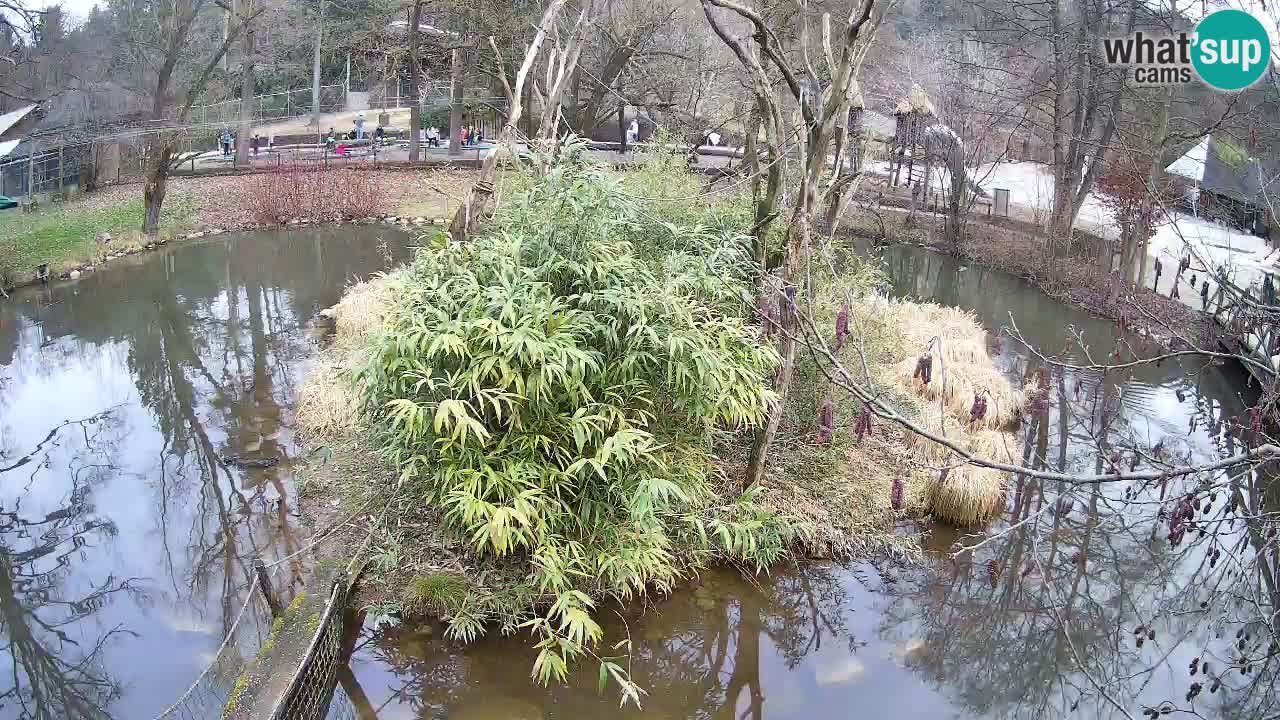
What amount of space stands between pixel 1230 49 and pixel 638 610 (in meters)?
7.35

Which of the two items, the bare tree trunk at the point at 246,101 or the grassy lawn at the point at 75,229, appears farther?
the bare tree trunk at the point at 246,101

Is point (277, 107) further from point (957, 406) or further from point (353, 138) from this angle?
point (957, 406)

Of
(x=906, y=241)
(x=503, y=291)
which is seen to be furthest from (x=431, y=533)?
(x=906, y=241)

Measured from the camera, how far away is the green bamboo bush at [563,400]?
513 centimetres

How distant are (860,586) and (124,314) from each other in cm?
964

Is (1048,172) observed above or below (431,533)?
above

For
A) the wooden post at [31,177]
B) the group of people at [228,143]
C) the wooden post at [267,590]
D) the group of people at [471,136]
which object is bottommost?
the wooden post at [267,590]

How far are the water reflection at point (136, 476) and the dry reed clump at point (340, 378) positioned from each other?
11.8 inches

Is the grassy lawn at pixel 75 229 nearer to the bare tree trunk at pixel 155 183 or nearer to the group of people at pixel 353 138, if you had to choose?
the bare tree trunk at pixel 155 183

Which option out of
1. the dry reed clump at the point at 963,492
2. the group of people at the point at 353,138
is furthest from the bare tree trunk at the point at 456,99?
the dry reed clump at the point at 963,492

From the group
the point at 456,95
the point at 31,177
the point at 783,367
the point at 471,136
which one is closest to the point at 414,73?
the point at 456,95

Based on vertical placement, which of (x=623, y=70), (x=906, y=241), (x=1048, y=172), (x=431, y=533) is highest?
(x=623, y=70)

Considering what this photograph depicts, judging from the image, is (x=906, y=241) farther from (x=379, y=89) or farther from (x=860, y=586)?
(x=379, y=89)

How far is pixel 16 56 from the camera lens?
12492 millimetres
